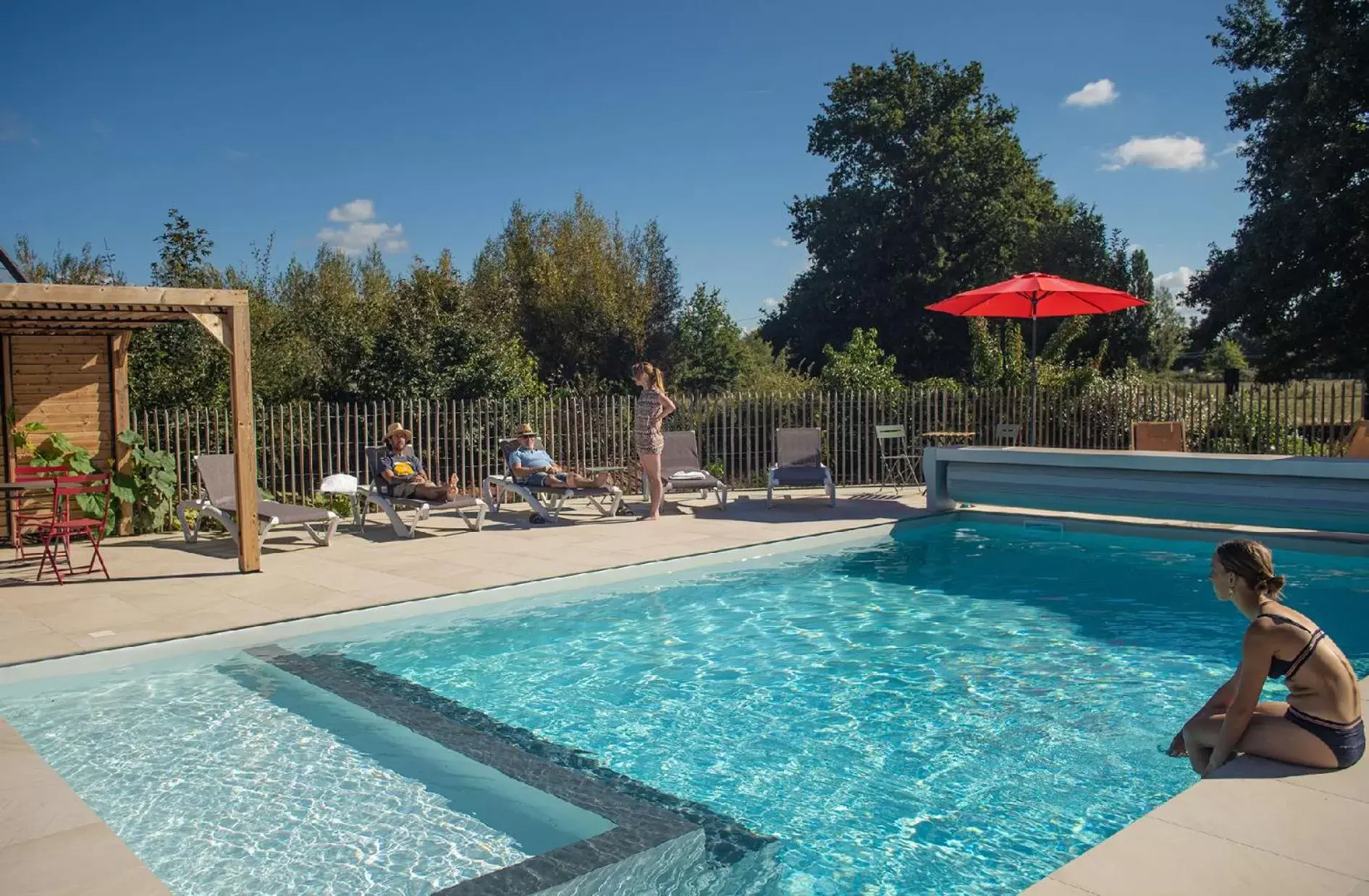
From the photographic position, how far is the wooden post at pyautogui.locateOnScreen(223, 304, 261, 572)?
7.99 metres

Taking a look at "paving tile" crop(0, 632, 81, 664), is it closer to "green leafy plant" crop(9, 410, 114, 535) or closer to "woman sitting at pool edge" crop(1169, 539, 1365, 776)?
"green leafy plant" crop(9, 410, 114, 535)

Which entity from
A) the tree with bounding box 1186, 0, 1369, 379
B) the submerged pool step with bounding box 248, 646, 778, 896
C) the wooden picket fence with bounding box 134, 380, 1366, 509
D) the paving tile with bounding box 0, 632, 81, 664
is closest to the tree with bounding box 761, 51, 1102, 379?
the tree with bounding box 1186, 0, 1369, 379

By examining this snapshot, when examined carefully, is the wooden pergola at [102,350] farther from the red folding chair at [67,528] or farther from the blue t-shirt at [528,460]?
the blue t-shirt at [528,460]

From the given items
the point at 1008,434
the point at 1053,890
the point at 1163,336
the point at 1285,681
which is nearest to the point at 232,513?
the point at 1053,890

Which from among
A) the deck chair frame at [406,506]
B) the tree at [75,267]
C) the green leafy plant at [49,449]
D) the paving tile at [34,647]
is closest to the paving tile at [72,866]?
the paving tile at [34,647]

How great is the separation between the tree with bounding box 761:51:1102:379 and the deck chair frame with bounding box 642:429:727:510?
19.5 metres

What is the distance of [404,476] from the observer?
10.6 metres

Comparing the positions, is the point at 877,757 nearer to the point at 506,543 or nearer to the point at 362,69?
the point at 506,543

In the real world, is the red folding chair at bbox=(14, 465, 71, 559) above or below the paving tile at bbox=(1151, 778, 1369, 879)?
above

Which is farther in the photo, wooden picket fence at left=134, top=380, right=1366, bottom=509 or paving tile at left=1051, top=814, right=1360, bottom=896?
wooden picket fence at left=134, top=380, right=1366, bottom=509

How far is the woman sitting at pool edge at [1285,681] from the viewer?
130 inches

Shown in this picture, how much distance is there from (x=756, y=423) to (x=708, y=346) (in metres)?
9.96

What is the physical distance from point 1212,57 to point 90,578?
81.6ft

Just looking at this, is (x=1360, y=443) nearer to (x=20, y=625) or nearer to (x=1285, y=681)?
(x=1285, y=681)
